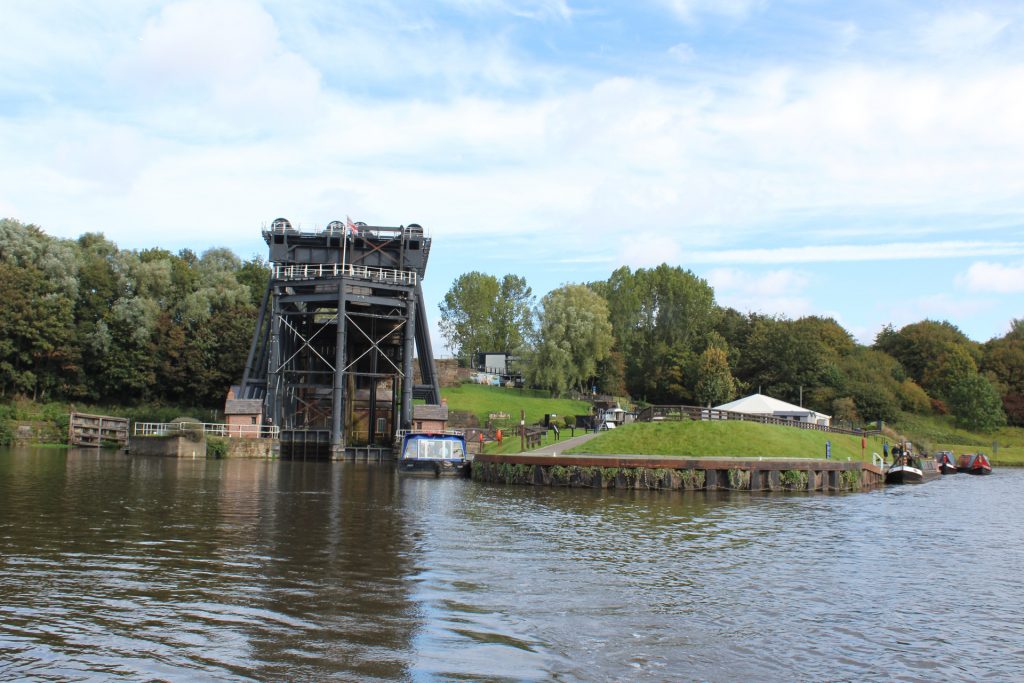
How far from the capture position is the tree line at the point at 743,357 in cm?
9550

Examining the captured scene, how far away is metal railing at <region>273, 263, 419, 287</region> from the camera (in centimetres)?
6494

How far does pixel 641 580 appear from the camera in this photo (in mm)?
16281

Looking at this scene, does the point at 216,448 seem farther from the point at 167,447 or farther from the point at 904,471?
the point at 904,471

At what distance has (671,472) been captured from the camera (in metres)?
36.1

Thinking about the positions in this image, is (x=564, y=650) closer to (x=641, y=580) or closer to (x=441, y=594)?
(x=441, y=594)

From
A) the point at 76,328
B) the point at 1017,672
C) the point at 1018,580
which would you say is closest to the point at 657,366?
the point at 76,328

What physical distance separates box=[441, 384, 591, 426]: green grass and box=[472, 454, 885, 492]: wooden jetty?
45667mm

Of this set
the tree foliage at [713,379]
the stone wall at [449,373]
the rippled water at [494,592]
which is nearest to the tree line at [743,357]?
the tree foliage at [713,379]

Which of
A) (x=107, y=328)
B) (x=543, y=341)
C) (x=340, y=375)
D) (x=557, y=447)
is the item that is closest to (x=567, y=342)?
(x=543, y=341)

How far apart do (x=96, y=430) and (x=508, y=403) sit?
1667 inches

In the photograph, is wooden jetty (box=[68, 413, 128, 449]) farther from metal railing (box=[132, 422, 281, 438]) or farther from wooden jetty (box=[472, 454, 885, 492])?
wooden jetty (box=[472, 454, 885, 492])

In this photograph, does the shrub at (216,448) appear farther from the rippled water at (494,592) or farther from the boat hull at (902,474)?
the boat hull at (902,474)

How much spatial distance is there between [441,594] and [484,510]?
43.1 ft

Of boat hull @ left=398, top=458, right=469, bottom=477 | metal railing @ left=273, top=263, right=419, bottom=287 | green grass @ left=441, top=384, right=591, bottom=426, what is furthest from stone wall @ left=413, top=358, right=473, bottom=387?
boat hull @ left=398, top=458, right=469, bottom=477
